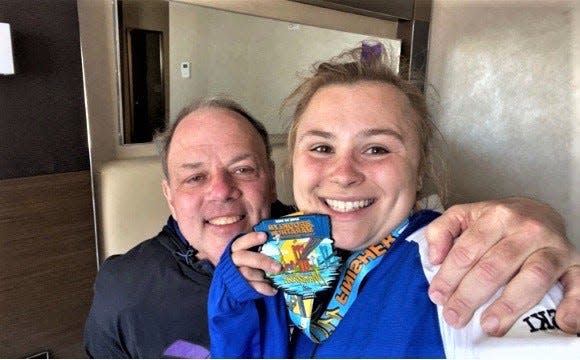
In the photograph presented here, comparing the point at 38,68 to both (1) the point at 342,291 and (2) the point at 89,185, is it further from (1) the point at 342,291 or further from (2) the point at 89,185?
(1) the point at 342,291

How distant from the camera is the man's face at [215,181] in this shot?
3.95ft

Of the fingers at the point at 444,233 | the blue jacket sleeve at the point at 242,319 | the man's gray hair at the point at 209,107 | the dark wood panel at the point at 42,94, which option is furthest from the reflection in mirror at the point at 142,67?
the fingers at the point at 444,233

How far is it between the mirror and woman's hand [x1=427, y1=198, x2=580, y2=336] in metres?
1.16

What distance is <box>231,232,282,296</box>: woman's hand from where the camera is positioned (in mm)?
739

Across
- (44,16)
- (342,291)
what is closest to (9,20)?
(44,16)

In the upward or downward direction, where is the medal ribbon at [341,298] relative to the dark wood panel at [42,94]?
downward

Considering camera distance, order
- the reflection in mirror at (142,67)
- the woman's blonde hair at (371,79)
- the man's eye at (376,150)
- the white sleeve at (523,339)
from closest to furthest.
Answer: the white sleeve at (523,339) → the man's eye at (376,150) → the woman's blonde hair at (371,79) → the reflection in mirror at (142,67)

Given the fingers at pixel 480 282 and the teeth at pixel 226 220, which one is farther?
the teeth at pixel 226 220

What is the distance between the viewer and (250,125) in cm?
134

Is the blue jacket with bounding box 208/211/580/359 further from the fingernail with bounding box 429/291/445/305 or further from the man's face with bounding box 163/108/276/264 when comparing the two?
the man's face with bounding box 163/108/276/264

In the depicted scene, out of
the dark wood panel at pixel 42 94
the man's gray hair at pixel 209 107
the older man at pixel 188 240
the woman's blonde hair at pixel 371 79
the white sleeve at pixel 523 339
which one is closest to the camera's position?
the white sleeve at pixel 523 339

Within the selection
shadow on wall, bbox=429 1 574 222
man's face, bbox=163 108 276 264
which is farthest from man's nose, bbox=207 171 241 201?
shadow on wall, bbox=429 1 574 222

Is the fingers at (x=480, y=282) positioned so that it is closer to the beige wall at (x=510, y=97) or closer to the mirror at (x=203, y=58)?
the mirror at (x=203, y=58)

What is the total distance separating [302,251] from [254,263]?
Answer: 82mm
